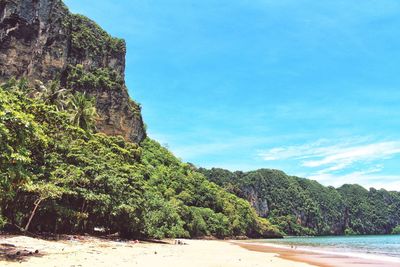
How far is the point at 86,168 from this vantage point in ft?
90.6

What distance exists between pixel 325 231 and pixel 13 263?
608 ft

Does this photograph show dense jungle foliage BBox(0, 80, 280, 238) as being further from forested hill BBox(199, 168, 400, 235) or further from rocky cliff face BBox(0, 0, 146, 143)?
forested hill BBox(199, 168, 400, 235)

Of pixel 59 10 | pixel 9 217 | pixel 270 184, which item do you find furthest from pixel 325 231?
pixel 9 217

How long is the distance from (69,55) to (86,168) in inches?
2126

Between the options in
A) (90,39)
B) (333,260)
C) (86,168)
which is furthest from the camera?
(90,39)

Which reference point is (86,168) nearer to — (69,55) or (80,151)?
(80,151)

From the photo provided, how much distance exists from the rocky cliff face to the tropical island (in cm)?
18

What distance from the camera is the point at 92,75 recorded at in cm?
7775

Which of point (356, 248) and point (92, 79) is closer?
point (356, 248)

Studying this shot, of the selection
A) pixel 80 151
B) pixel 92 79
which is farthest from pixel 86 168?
pixel 92 79

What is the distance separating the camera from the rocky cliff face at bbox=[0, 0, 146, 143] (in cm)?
6419

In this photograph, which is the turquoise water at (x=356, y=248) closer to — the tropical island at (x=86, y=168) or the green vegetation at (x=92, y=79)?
the tropical island at (x=86, y=168)

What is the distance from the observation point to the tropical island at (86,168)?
61.5 ft

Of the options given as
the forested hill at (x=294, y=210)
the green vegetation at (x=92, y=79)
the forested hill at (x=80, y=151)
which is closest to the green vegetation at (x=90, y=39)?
the forested hill at (x=80, y=151)
